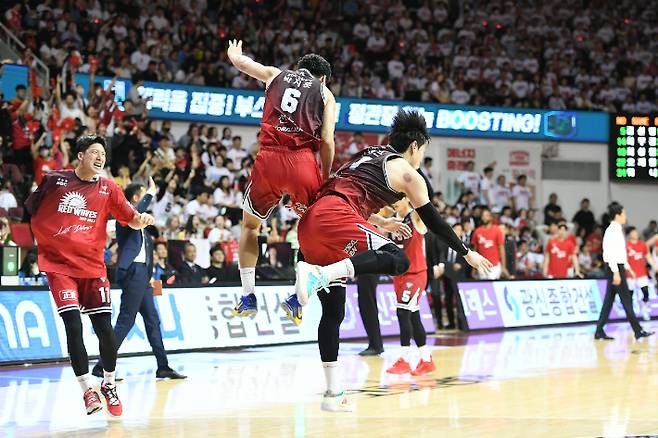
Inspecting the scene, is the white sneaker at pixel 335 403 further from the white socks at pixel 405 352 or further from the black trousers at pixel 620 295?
the black trousers at pixel 620 295

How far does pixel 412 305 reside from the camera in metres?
12.2

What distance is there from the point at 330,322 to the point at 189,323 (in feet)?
22.5

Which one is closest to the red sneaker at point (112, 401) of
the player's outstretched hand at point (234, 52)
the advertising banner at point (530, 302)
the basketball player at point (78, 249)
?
the basketball player at point (78, 249)

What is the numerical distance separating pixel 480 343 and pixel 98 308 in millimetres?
9416

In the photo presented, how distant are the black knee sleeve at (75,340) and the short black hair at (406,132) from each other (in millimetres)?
3020

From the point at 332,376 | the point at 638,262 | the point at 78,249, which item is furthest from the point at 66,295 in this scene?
the point at 638,262

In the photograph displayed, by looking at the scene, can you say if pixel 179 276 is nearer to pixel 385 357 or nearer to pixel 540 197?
pixel 385 357

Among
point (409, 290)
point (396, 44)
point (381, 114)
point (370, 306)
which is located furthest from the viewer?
point (396, 44)

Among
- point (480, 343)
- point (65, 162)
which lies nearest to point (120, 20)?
point (65, 162)

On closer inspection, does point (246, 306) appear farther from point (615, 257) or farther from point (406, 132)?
point (615, 257)

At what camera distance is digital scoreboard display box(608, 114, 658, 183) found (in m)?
27.5

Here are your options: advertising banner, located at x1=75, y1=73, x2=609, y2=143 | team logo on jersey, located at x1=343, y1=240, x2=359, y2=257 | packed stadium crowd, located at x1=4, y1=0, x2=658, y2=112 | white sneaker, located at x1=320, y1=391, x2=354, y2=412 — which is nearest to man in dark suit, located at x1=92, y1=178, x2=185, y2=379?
white sneaker, located at x1=320, y1=391, x2=354, y2=412

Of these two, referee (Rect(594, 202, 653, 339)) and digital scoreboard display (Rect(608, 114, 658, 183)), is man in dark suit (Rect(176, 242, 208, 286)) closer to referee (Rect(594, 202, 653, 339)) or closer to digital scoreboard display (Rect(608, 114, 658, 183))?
referee (Rect(594, 202, 653, 339))

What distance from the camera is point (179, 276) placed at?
16938mm
